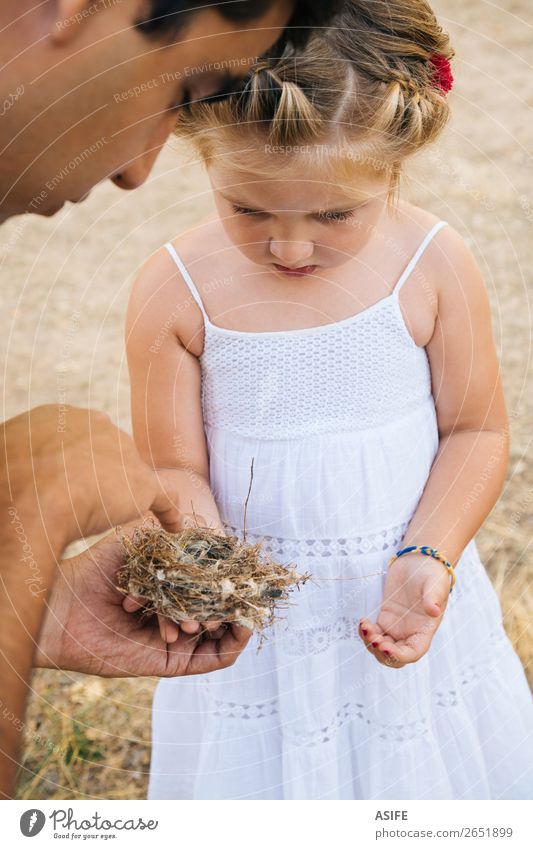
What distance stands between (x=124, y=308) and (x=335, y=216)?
1950 mm

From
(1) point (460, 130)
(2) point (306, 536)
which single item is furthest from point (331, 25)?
(1) point (460, 130)

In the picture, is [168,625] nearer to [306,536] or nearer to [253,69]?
[306,536]

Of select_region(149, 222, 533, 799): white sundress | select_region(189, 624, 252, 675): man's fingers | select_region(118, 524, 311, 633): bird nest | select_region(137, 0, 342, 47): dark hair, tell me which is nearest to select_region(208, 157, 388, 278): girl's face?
select_region(149, 222, 533, 799): white sundress

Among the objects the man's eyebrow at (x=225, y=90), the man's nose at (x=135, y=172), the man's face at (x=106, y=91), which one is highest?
the man's eyebrow at (x=225, y=90)

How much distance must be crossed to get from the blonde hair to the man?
0.14 ft

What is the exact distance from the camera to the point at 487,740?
4.35 feet

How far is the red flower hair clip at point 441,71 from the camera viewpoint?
3.59 ft

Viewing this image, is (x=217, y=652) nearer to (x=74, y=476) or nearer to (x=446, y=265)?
(x=74, y=476)

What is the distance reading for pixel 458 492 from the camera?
1209 millimetres

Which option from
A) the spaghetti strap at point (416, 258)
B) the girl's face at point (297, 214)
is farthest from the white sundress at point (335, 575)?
the girl's face at point (297, 214)

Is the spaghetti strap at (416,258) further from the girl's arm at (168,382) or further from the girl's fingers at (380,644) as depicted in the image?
the girl's fingers at (380,644)

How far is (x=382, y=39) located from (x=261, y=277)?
338mm

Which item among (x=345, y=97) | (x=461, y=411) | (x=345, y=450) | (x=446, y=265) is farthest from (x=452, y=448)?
(x=345, y=97)
